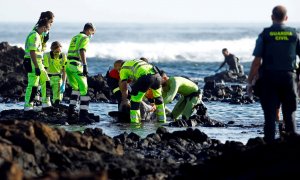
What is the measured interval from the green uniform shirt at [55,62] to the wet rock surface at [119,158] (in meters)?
8.90

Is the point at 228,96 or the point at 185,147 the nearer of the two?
the point at 185,147

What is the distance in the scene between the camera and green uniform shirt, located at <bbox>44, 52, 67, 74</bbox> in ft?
79.7

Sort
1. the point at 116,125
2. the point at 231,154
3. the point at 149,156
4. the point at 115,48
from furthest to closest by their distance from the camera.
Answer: the point at 115,48, the point at 116,125, the point at 149,156, the point at 231,154

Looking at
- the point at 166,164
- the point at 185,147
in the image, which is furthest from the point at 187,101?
the point at 166,164

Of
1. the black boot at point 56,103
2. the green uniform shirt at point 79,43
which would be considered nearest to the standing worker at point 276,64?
the green uniform shirt at point 79,43

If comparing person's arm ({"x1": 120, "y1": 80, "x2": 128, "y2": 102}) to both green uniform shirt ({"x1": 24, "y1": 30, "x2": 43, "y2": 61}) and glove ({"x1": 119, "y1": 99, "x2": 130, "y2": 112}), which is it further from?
green uniform shirt ({"x1": 24, "y1": 30, "x2": 43, "y2": 61})

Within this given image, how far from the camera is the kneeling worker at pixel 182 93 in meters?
22.3

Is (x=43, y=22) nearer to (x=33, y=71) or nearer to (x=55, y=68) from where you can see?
(x=33, y=71)

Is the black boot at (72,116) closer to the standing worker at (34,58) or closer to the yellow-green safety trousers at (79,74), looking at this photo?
the yellow-green safety trousers at (79,74)

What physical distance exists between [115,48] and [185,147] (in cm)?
6738

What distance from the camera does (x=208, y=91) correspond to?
102 ft

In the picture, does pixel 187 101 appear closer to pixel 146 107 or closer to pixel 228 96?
pixel 146 107

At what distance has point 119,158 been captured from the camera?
45.8ft
